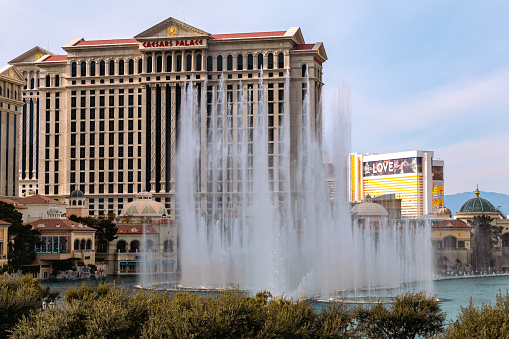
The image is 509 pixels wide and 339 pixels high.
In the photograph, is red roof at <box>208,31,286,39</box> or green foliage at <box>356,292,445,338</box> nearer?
green foliage at <box>356,292,445,338</box>

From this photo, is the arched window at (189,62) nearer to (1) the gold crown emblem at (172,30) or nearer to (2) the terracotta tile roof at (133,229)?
(1) the gold crown emblem at (172,30)

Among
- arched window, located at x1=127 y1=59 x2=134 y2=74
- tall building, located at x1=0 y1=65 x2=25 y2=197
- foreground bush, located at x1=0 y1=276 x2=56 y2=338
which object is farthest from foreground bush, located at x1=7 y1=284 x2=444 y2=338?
arched window, located at x1=127 y1=59 x2=134 y2=74

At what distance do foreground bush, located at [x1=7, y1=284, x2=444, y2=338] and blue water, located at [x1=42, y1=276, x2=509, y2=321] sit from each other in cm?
1632

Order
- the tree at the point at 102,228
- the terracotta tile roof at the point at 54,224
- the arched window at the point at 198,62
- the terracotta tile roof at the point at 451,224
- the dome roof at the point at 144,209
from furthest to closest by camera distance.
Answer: the arched window at the point at 198,62 → the terracotta tile roof at the point at 451,224 → the dome roof at the point at 144,209 → the tree at the point at 102,228 → the terracotta tile roof at the point at 54,224

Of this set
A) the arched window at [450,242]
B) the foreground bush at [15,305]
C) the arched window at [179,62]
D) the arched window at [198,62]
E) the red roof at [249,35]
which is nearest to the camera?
the foreground bush at [15,305]

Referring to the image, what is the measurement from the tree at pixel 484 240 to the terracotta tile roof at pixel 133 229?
173ft

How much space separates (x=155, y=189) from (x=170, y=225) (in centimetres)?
2260

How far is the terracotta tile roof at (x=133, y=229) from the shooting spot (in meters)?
112

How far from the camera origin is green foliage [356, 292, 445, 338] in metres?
34.7

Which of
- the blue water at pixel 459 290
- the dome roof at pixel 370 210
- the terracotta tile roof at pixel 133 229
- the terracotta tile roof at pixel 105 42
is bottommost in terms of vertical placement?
the blue water at pixel 459 290

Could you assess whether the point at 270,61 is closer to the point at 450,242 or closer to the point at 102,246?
the point at 450,242

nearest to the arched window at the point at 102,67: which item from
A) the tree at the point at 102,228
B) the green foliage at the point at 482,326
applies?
the tree at the point at 102,228

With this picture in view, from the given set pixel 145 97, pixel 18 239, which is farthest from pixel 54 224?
pixel 145 97

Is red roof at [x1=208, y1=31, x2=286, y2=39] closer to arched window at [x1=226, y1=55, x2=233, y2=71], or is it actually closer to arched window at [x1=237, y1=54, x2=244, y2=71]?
arched window at [x1=237, y1=54, x2=244, y2=71]
